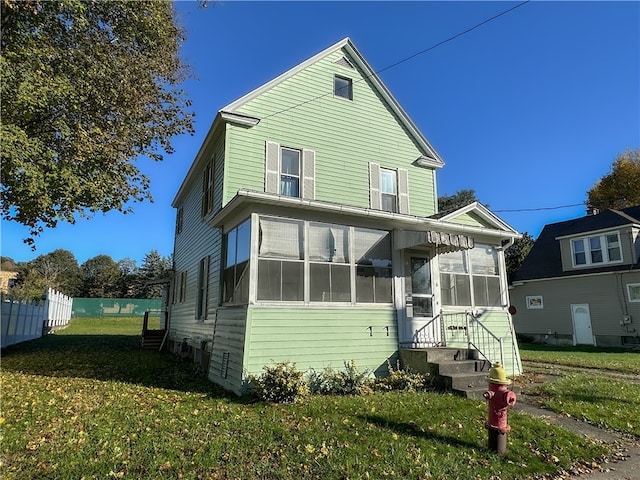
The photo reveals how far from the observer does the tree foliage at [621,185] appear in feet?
112

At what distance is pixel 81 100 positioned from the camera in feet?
33.6

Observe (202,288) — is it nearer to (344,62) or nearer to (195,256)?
(195,256)

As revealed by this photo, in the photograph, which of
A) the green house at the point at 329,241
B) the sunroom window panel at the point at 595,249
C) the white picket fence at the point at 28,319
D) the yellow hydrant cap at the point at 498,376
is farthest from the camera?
the sunroom window panel at the point at 595,249

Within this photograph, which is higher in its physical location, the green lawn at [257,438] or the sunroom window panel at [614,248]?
the sunroom window panel at [614,248]

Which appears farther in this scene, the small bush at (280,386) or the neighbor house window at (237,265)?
the neighbor house window at (237,265)

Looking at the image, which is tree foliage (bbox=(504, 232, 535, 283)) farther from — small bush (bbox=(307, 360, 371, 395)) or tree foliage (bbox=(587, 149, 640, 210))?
small bush (bbox=(307, 360, 371, 395))

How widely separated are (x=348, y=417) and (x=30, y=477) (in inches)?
153

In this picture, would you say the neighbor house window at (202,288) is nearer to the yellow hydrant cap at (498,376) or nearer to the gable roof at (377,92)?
the gable roof at (377,92)

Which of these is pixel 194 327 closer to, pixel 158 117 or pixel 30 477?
pixel 158 117

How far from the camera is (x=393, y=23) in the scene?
9648 millimetres

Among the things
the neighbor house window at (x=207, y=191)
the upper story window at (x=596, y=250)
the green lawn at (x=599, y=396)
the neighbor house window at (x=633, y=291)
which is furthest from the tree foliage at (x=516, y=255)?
the neighbor house window at (x=207, y=191)

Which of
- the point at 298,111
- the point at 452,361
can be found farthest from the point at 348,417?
the point at 298,111

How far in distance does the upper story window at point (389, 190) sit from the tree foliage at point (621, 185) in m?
29.7

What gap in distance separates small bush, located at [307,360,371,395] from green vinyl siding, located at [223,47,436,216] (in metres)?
4.79
